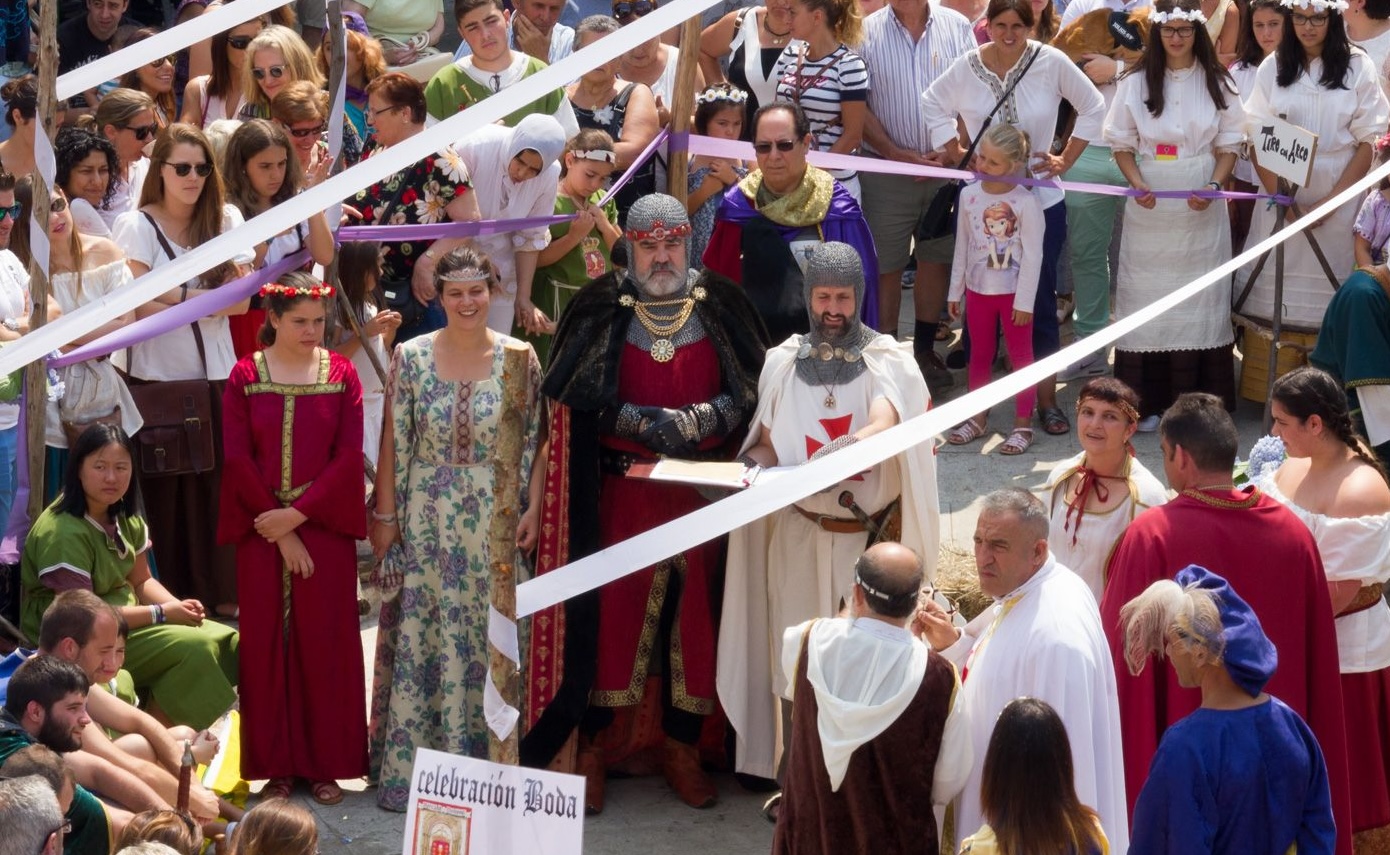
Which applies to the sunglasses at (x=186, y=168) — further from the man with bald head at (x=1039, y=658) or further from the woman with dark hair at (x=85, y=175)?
the man with bald head at (x=1039, y=658)

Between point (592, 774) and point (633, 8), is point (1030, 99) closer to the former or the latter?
point (633, 8)

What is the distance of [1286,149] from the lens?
8.67 metres

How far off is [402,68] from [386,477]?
16.0 feet

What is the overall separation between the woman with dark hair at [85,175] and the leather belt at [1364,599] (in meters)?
4.95

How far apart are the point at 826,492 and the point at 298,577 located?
180 cm

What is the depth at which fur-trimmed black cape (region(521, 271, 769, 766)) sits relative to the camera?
6.67 meters

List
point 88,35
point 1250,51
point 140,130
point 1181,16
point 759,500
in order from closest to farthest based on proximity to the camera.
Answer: point 759,500 → point 140,130 → point 1181,16 → point 1250,51 → point 88,35

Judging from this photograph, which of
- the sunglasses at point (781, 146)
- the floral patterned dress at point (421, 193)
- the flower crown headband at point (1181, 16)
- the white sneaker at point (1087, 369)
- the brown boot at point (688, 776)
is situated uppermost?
the flower crown headband at point (1181, 16)

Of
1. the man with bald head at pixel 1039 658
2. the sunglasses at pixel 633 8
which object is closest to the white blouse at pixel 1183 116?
the sunglasses at pixel 633 8

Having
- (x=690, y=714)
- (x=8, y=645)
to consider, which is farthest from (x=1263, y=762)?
(x=8, y=645)

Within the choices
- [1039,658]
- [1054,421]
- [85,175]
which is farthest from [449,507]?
[1054,421]

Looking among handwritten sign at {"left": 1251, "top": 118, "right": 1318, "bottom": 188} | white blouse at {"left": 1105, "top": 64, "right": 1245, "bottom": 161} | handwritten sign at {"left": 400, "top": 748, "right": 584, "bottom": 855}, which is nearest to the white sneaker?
white blouse at {"left": 1105, "top": 64, "right": 1245, "bottom": 161}

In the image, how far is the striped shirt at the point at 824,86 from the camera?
364 inches

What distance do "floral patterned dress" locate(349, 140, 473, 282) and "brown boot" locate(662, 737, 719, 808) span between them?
2.60 metres
